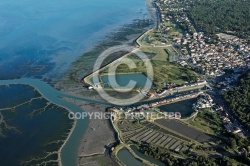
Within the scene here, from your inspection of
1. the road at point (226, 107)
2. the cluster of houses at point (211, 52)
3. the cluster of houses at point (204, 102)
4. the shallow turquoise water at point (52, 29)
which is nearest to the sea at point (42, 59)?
the shallow turquoise water at point (52, 29)

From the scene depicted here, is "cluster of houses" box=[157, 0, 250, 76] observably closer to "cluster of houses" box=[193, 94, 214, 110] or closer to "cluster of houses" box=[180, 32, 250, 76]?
"cluster of houses" box=[180, 32, 250, 76]

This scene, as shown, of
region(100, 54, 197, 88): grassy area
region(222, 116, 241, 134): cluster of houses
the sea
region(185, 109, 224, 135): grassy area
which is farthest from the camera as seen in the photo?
region(100, 54, 197, 88): grassy area

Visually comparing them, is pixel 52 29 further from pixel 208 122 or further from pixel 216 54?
pixel 208 122

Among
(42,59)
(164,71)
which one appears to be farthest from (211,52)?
(42,59)

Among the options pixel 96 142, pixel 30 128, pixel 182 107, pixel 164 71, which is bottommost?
pixel 182 107

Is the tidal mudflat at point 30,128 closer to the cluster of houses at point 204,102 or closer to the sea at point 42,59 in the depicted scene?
the sea at point 42,59

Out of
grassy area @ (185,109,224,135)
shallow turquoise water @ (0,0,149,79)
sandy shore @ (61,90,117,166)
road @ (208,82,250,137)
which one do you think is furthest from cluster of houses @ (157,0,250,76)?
sandy shore @ (61,90,117,166)

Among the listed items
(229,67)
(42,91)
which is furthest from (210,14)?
(42,91)

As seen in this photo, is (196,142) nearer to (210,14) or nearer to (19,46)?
(19,46)

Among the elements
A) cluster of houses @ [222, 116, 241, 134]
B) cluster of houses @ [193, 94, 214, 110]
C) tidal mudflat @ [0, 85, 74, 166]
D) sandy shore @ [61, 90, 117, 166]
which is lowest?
cluster of houses @ [222, 116, 241, 134]
